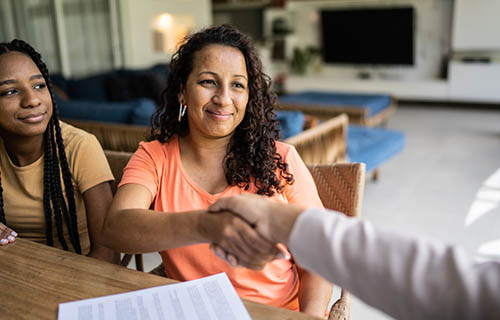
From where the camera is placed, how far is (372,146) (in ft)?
12.0

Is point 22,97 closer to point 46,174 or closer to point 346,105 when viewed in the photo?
point 46,174

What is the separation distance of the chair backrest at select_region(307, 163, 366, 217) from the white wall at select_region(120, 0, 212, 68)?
5.22 m

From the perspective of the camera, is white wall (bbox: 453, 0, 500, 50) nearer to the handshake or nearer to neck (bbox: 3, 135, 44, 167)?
neck (bbox: 3, 135, 44, 167)

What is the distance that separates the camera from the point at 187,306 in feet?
2.82

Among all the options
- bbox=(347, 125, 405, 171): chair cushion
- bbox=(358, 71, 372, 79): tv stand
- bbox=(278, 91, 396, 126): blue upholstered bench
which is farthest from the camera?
bbox=(358, 71, 372, 79): tv stand

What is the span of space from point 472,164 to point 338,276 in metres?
4.31

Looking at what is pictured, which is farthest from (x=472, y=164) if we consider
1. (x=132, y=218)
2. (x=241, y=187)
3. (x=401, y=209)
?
(x=132, y=218)

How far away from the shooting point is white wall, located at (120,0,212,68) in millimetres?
6461

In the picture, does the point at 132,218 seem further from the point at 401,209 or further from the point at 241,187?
the point at 401,209

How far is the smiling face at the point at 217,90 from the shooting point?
1.21 metres

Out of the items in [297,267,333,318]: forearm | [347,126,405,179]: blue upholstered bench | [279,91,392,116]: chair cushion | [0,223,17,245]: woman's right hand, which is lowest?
[347,126,405,179]: blue upholstered bench

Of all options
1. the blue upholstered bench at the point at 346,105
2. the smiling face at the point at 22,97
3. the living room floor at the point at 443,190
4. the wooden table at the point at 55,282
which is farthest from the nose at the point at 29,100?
the blue upholstered bench at the point at 346,105

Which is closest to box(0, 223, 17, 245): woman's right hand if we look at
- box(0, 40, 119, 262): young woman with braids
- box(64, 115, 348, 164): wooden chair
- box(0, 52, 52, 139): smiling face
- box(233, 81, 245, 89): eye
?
box(0, 40, 119, 262): young woman with braids

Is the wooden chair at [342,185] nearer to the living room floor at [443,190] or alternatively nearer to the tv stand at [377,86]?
the living room floor at [443,190]
